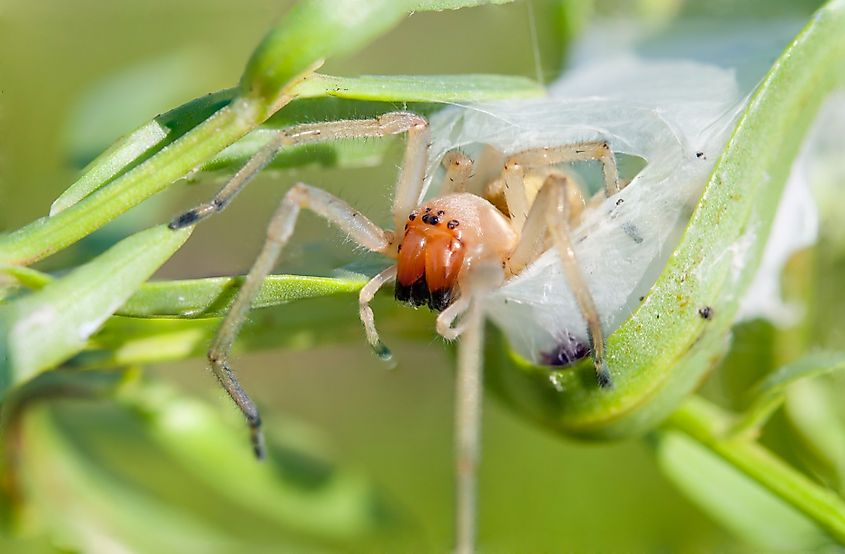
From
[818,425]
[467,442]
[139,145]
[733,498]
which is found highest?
[139,145]

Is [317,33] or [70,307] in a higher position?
[317,33]

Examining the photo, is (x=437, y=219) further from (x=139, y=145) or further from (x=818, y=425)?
(x=818, y=425)

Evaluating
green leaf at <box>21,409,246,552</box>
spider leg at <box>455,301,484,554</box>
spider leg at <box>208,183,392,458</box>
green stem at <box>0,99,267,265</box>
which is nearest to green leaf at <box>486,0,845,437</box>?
spider leg at <box>455,301,484,554</box>

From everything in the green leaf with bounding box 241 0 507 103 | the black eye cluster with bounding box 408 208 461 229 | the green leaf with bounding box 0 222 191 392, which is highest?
the green leaf with bounding box 241 0 507 103

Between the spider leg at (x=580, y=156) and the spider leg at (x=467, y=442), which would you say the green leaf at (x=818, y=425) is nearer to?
the spider leg at (x=580, y=156)

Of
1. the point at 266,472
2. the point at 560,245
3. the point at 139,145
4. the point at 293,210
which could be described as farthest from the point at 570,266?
the point at 266,472

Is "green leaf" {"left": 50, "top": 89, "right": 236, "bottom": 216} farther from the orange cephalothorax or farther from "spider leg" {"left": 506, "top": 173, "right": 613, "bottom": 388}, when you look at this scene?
"spider leg" {"left": 506, "top": 173, "right": 613, "bottom": 388}

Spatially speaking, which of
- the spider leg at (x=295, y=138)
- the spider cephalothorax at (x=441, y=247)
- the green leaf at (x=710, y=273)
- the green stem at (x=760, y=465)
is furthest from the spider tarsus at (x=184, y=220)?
the green stem at (x=760, y=465)
